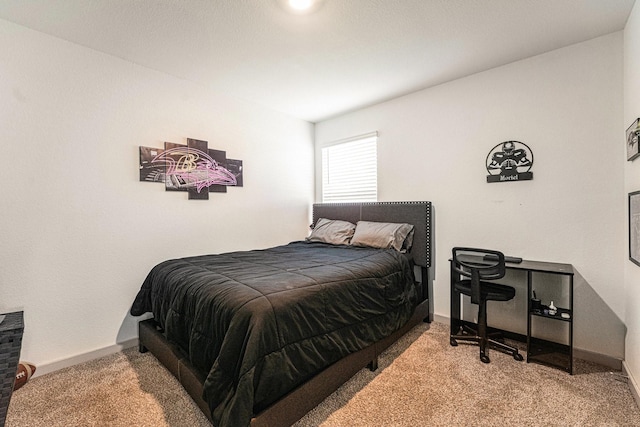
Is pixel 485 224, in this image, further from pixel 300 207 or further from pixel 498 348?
pixel 300 207

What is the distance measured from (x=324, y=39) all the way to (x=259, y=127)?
1669mm

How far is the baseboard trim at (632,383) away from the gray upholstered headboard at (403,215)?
1.58 meters

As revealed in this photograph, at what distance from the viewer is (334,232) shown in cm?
361

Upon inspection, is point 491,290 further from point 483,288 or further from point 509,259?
point 509,259

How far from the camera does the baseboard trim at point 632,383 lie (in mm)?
1804

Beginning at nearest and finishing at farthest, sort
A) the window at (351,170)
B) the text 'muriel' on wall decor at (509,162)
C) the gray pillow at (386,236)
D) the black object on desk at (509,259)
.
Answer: the black object on desk at (509,259)
the text 'muriel' on wall decor at (509,162)
the gray pillow at (386,236)
the window at (351,170)

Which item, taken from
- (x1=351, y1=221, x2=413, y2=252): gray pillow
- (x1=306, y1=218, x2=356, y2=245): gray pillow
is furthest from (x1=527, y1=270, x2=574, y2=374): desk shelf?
(x1=306, y1=218, x2=356, y2=245): gray pillow

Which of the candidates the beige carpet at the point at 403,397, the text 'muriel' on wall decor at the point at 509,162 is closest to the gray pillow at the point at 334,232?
the beige carpet at the point at 403,397

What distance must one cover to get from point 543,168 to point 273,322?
2635mm

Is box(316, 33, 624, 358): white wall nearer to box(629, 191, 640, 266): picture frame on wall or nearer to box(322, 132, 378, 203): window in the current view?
box(629, 191, 640, 266): picture frame on wall

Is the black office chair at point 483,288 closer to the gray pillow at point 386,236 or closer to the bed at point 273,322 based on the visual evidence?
the bed at point 273,322

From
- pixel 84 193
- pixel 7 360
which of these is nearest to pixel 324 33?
pixel 84 193

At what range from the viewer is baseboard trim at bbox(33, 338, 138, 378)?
2238 millimetres

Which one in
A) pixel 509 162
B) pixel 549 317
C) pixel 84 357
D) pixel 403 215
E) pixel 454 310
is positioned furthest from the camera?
pixel 403 215
